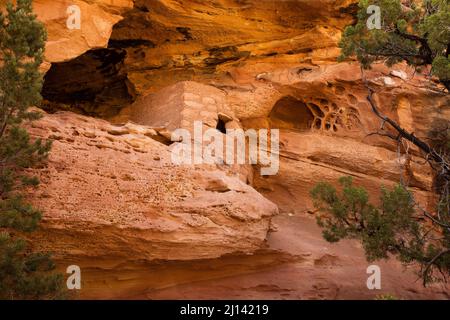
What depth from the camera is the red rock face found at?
7.90m

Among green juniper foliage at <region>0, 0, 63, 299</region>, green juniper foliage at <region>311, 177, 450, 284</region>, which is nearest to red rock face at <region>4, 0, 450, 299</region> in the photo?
green juniper foliage at <region>0, 0, 63, 299</region>

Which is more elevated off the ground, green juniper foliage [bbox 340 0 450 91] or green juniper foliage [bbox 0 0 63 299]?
green juniper foliage [bbox 340 0 450 91]

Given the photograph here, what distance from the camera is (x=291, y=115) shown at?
12.7 metres

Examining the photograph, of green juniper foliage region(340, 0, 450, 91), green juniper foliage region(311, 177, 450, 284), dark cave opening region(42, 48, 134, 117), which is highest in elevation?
dark cave opening region(42, 48, 134, 117)

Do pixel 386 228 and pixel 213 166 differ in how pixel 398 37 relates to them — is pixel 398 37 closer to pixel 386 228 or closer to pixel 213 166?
pixel 386 228

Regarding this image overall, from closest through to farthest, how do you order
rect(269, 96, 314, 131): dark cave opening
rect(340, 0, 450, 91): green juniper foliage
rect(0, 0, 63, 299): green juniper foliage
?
1. rect(0, 0, 63, 299): green juniper foliage
2. rect(340, 0, 450, 91): green juniper foliage
3. rect(269, 96, 314, 131): dark cave opening

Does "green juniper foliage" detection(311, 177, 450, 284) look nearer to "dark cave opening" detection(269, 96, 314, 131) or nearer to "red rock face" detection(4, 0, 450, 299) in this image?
"red rock face" detection(4, 0, 450, 299)

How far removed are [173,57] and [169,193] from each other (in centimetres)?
439

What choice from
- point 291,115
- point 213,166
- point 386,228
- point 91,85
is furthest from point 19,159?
point 291,115

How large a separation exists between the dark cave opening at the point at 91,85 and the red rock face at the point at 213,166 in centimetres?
3

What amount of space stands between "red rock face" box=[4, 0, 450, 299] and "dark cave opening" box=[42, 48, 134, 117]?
0.03 m
